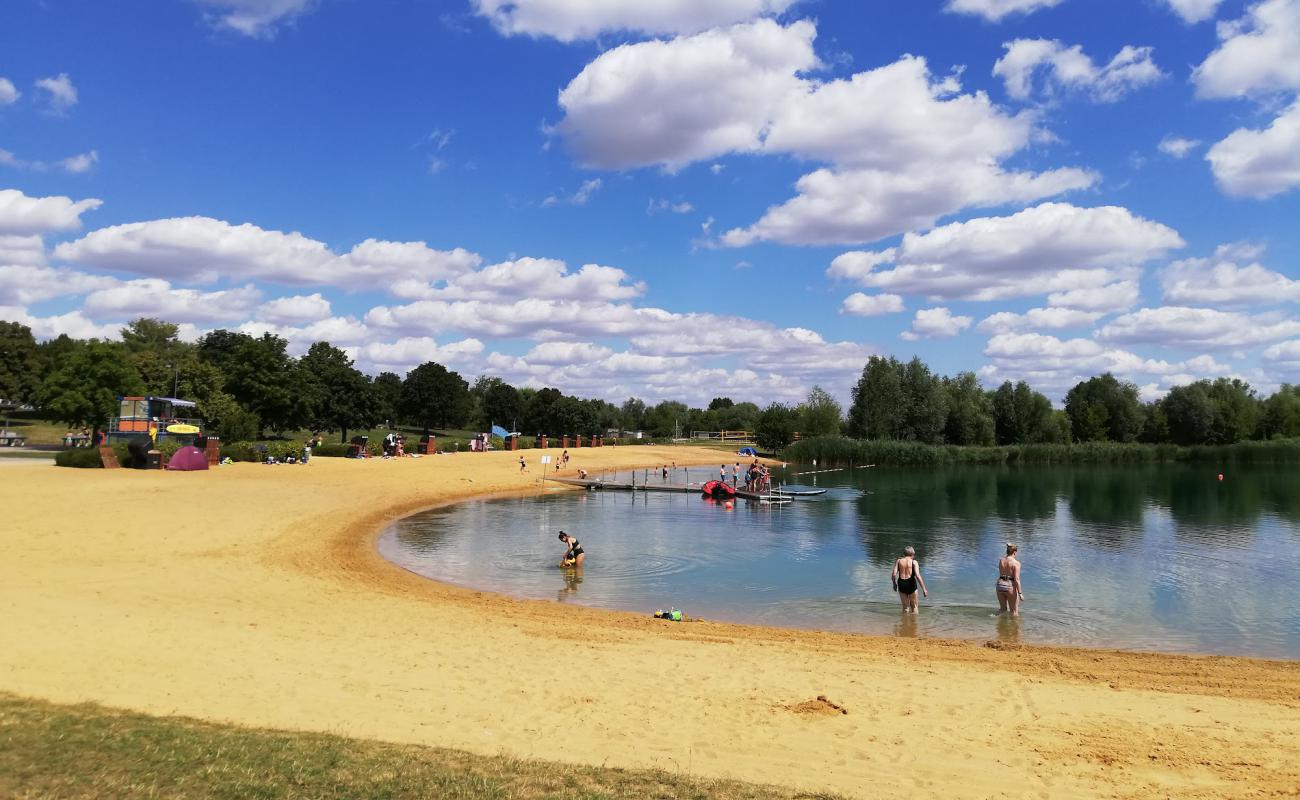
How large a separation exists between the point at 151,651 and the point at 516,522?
2486 cm

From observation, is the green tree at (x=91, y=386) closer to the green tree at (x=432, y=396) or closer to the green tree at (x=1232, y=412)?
the green tree at (x=432, y=396)

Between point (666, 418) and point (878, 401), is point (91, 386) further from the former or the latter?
point (666, 418)

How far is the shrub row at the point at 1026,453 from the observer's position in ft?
286

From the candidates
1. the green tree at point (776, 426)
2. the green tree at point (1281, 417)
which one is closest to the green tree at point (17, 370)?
the green tree at point (776, 426)

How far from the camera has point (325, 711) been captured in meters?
9.65

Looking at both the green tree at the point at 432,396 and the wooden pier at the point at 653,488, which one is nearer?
the wooden pier at the point at 653,488

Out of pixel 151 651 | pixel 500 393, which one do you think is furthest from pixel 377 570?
pixel 500 393

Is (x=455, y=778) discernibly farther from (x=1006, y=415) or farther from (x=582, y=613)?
(x=1006, y=415)

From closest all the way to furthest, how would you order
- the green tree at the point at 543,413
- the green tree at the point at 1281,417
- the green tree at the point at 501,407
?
1. the green tree at the point at 1281,417
2. the green tree at the point at 543,413
3. the green tree at the point at 501,407

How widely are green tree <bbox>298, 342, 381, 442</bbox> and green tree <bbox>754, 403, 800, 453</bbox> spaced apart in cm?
5140

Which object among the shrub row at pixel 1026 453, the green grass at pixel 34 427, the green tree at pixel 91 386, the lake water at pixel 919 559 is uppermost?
the green tree at pixel 91 386

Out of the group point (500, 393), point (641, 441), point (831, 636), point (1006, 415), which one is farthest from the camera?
point (500, 393)

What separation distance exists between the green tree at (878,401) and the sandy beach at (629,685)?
8513cm

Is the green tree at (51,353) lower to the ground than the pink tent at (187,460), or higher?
higher
